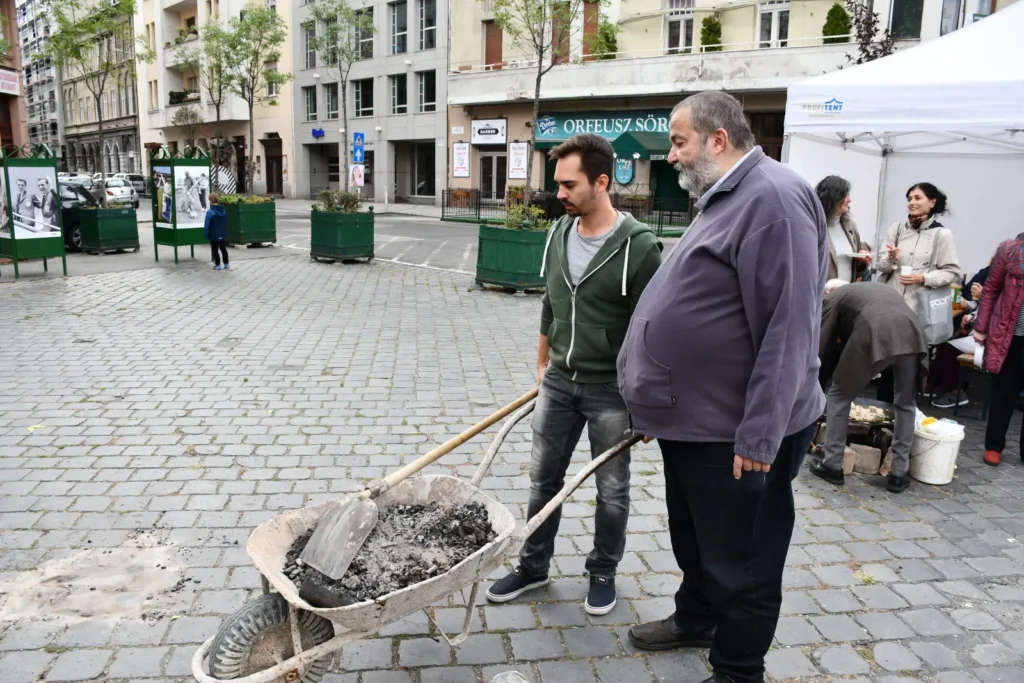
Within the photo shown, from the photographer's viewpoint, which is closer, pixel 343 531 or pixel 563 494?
pixel 343 531

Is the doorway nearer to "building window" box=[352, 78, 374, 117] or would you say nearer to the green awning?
the green awning

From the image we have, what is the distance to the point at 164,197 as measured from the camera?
1568 centimetres

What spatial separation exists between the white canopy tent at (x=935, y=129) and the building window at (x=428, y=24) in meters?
31.5

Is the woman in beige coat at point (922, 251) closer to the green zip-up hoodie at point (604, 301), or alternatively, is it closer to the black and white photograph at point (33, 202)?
the green zip-up hoodie at point (604, 301)

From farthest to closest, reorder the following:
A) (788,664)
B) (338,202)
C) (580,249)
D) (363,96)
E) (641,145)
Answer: (363,96), (641,145), (338,202), (580,249), (788,664)

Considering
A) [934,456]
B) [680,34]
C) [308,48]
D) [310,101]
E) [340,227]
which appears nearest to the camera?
[934,456]

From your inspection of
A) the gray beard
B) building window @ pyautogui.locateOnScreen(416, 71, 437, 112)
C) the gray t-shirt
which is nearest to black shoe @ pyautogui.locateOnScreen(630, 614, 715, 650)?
the gray t-shirt

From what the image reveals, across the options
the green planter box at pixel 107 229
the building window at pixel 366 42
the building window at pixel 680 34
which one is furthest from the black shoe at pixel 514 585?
the building window at pixel 366 42

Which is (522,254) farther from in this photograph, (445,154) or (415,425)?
(445,154)

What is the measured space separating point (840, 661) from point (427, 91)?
38.0 meters

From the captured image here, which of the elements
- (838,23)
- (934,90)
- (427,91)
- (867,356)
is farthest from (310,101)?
(867,356)

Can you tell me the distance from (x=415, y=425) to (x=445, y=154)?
32.9 meters

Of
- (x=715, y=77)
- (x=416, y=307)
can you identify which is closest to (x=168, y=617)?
(x=416, y=307)

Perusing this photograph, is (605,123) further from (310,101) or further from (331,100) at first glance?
(310,101)
